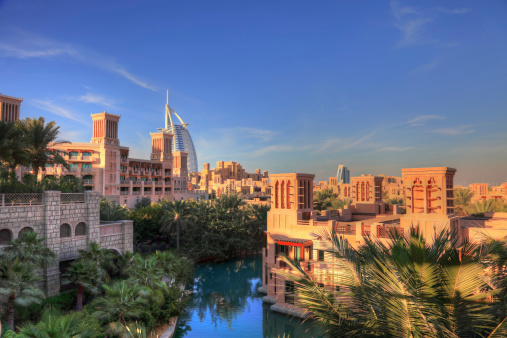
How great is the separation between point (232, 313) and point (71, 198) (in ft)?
37.8

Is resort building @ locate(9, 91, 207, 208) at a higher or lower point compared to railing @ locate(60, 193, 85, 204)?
higher

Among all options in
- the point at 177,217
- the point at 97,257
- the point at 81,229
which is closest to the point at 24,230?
the point at 81,229

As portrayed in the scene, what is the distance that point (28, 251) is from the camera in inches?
625

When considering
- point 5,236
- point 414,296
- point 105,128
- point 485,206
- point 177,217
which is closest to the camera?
point 414,296

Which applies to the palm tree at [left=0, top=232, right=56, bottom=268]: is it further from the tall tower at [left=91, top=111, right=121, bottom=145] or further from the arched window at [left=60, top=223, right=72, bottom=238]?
the tall tower at [left=91, top=111, right=121, bottom=145]

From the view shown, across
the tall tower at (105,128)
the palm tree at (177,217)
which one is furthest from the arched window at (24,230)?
the tall tower at (105,128)

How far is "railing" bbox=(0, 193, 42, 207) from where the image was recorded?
17.4 metres

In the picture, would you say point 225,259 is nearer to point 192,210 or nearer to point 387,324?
point 192,210

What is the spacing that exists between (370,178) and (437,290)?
20.4 m

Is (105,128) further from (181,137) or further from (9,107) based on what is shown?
(181,137)

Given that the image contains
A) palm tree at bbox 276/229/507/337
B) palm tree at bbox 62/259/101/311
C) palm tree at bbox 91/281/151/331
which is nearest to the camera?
palm tree at bbox 276/229/507/337

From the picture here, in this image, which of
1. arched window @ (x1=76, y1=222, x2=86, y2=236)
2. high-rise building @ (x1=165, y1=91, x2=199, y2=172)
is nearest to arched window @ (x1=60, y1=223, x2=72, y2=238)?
arched window @ (x1=76, y1=222, x2=86, y2=236)

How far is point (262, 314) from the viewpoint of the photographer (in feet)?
66.6

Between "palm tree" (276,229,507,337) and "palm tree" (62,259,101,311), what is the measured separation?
1552cm
